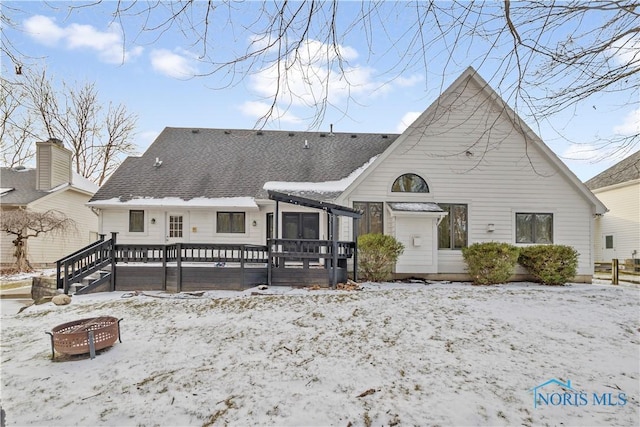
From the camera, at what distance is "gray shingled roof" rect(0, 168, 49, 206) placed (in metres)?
16.5

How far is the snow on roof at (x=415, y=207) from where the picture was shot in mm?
10766

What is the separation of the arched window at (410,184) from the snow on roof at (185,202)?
18.4ft

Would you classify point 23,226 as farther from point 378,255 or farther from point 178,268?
point 378,255

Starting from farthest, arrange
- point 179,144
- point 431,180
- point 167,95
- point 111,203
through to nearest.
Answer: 1. point 179,144
2. point 111,203
3. point 431,180
4. point 167,95

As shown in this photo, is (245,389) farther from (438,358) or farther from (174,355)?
(438,358)

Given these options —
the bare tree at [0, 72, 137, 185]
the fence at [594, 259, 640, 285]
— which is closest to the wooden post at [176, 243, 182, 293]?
the fence at [594, 259, 640, 285]

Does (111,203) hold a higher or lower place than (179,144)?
lower

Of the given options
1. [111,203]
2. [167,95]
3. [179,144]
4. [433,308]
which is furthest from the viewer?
[179,144]

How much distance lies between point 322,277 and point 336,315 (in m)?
2.98

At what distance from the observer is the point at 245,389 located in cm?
391

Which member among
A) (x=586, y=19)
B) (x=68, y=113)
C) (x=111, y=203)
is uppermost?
(x=68, y=113)

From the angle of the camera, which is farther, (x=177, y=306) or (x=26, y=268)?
(x=26, y=268)

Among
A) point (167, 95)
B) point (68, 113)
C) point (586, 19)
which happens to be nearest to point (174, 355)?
point (167, 95)

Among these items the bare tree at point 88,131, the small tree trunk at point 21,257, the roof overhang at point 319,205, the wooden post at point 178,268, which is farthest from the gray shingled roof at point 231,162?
the bare tree at point 88,131
